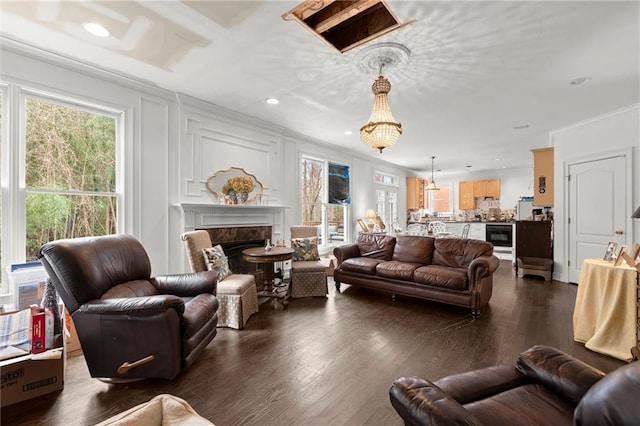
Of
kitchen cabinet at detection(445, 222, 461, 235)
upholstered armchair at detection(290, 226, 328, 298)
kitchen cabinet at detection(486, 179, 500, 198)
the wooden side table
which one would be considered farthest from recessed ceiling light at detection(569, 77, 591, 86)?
kitchen cabinet at detection(486, 179, 500, 198)

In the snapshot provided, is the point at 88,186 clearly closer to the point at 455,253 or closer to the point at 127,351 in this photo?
the point at 127,351

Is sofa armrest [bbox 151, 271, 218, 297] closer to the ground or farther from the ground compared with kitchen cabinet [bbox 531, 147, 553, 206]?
closer to the ground

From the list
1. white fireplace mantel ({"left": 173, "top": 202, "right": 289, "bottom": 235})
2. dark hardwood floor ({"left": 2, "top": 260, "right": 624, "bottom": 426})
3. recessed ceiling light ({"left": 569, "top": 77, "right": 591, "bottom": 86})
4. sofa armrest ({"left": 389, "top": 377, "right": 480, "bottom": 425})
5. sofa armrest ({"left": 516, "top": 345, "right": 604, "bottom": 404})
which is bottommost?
dark hardwood floor ({"left": 2, "top": 260, "right": 624, "bottom": 426})

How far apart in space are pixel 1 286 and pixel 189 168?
215cm

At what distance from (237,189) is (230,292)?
169 cm

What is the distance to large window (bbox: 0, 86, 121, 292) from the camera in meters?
2.67

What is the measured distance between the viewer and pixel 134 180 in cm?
341

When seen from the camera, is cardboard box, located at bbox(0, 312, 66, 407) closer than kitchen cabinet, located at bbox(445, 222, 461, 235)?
Yes

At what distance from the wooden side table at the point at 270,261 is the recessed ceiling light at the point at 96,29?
2.59 meters

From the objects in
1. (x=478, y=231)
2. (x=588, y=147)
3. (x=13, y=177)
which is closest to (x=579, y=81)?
(x=588, y=147)

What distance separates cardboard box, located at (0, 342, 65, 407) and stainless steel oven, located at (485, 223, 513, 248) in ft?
30.3

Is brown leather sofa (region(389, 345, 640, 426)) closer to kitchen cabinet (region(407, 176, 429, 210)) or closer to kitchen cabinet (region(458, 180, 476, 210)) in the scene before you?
kitchen cabinet (region(407, 176, 429, 210))

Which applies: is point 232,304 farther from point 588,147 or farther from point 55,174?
point 588,147

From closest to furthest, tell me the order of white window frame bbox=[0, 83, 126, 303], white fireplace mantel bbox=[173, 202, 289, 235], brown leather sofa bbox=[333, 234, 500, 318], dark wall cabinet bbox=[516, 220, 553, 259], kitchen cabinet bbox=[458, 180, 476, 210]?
white window frame bbox=[0, 83, 126, 303] < brown leather sofa bbox=[333, 234, 500, 318] < white fireplace mantel bbox=[173, 202, 289, 235] < dark wall cabinet bbox=[516, 220, 553, 259] < kitchen cabinet bbox=[458, 180, 476, 210]
